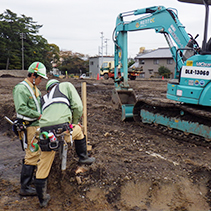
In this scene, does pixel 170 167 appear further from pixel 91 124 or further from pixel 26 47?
pixel 26 47

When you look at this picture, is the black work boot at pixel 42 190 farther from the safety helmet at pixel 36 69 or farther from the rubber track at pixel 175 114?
the rubber track at pixel 175 114

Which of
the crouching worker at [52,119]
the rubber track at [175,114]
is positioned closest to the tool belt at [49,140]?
the crouching worker at [52,119]

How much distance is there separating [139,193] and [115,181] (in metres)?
0.43

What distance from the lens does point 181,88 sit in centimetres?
578

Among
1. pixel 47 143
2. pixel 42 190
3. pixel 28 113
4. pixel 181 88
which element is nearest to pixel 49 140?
pixel 47 143

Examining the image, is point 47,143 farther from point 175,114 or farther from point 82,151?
point 175,114

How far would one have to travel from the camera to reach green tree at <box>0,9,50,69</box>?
41656 millimetres

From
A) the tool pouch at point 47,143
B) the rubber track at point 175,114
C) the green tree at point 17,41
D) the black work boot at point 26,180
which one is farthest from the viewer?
the green tree at point 17,41

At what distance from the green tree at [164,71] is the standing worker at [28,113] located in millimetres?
39864

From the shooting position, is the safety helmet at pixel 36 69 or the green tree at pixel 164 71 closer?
the safety helmet at pixel 36 69

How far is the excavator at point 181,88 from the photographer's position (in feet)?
17.4

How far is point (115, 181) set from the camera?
3.97 metres

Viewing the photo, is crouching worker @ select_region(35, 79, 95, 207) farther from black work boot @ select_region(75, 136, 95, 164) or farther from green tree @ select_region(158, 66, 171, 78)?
green tree @ select_region(158, 66, 171, 78)

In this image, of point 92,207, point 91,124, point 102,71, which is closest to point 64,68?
point 102,71
